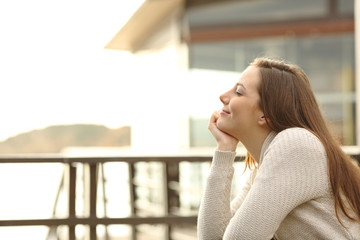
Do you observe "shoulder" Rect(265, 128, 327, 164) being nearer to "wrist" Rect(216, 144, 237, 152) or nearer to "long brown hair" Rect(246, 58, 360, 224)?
"long brown hair" Rect(246, 58, 360, 224)

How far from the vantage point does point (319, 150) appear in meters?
1.63

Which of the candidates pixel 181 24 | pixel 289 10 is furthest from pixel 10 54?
pixel 289 10

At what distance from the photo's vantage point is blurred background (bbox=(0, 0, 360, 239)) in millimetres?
6715

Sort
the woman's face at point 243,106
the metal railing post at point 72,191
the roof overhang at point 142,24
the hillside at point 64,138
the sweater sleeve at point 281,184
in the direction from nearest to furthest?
the sweater sleeve at point 281,184, the woman's face at point 243,106, the metal railing post at point 72,191, the roof overhang at point 142,24, the hillside at point 64,138

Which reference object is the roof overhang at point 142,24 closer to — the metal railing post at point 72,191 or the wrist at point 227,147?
the metal railing post at point 72,191

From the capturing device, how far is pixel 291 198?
1.58 meters

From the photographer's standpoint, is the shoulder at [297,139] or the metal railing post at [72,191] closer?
the shoulder at [297,139]

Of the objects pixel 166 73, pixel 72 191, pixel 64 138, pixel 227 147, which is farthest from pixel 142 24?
pixel 227 147

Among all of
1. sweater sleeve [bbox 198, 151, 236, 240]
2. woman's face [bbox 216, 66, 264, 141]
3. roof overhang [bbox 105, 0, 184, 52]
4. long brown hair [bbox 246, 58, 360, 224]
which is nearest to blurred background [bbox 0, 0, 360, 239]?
roof overhang [bbox 105, 0, 184, 52]

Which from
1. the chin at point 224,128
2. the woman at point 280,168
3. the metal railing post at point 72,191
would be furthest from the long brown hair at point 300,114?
the metal railing post at point 72,191

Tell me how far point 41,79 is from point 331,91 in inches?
325

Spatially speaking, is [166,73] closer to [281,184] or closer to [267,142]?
[267,142]

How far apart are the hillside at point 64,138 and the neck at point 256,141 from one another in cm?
1238

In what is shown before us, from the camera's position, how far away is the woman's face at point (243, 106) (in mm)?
1721
